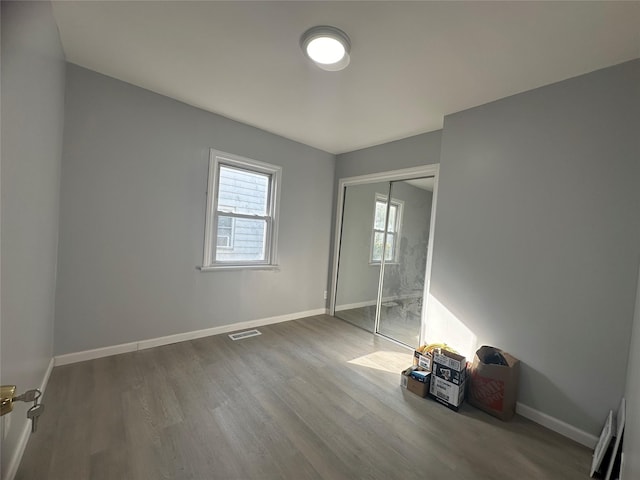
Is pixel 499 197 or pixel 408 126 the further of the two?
pixel 408 126

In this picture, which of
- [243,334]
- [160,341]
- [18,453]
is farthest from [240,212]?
[18,453]

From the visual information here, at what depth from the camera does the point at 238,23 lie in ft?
5.20

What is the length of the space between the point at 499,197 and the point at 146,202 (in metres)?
3.13

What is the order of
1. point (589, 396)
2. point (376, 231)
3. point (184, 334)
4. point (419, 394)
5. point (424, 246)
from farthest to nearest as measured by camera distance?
point (376, 231)
point (424, 246)
point (184, 334)
point (419, 394)
point (589, 396)

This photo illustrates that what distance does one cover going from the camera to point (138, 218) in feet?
8.10

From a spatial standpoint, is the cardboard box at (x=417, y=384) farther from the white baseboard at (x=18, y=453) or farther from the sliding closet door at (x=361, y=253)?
the white baseboard at (x=18, y=453)

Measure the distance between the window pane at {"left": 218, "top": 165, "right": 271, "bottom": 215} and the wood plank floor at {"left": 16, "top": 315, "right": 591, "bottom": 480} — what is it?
1.66 meters

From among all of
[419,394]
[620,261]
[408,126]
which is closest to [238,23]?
[408,126]

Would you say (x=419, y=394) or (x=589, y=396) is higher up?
(x=589, y=396)

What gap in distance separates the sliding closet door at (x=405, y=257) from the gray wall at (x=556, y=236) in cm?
65

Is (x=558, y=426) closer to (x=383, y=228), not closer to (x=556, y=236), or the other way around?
(x=556, y=236)

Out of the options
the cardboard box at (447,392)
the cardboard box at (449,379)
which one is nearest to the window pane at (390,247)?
the cardboard box at (449,379)

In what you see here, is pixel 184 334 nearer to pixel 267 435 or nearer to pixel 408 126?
pixel 267 435

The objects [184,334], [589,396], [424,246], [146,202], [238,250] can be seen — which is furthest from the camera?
[238,250]
